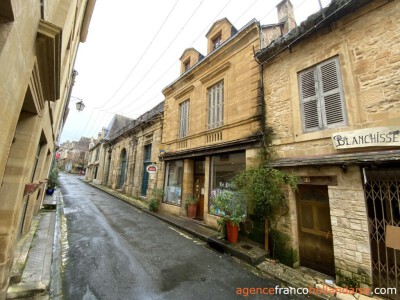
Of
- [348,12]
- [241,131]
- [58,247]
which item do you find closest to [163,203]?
[58,247]

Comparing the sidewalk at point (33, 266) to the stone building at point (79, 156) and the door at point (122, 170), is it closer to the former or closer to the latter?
the door at point (122, 170)

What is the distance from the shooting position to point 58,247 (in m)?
5.04

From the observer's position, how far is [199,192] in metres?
9.04

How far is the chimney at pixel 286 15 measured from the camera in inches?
305

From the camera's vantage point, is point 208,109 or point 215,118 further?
point 208,109

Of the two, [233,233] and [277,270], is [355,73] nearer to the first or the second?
[277,270]

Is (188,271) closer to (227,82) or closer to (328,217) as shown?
(328,217)

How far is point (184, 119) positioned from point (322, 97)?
686 cm

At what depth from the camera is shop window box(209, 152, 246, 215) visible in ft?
22.8

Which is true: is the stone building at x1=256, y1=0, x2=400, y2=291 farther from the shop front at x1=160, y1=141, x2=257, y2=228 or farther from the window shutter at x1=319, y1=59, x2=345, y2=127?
the shop front at x1=160, y1=141, x2=257, y2=228

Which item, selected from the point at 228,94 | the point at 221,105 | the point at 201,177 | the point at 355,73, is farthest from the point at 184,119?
the point at 355,73

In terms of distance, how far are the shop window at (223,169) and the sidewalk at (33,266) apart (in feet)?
16.7

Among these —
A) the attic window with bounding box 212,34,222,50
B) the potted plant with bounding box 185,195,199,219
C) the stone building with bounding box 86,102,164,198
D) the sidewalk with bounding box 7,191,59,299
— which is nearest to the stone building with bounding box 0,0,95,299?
the sidewalk with bounding box 7,191,59,299

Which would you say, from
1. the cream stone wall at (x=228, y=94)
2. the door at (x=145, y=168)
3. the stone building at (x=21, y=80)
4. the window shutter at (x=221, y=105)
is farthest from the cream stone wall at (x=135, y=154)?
the stone building at (x=21, y=80)
